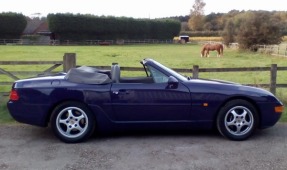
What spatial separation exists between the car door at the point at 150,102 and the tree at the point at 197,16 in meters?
109

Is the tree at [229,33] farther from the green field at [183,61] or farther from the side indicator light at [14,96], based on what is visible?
the side indicator light at [14,96]

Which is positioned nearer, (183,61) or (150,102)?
(150,102)

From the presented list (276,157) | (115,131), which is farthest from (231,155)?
(115,131)

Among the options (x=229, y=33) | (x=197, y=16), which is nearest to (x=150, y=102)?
(x=229, y=33)

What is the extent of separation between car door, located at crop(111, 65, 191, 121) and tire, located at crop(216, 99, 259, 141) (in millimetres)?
534

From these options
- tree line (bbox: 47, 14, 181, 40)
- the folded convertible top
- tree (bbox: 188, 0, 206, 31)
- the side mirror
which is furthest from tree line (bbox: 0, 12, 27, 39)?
the side mirror

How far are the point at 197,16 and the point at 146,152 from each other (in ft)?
369

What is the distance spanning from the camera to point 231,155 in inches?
187

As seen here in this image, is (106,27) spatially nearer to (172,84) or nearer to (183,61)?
(183,61)

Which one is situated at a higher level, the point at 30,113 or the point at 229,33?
the point at 229,33

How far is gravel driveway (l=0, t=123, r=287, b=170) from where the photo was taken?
173 inches

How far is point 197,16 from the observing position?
114m

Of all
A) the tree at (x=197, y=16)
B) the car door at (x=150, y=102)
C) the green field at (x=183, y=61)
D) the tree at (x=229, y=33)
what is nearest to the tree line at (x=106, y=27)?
the tree at (x=197, y=16)

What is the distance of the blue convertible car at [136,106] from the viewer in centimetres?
539
